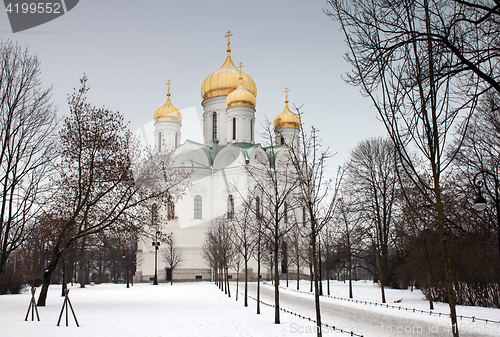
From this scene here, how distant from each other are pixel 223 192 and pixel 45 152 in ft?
86.6

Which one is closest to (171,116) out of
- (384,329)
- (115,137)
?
(115,137)

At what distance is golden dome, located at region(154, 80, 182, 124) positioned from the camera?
47.6 metres

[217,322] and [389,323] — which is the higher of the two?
[217,322]

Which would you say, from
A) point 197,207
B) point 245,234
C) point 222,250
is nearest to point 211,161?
point 197,207

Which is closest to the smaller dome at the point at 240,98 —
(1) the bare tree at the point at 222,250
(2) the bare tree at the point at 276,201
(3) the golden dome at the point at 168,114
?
(3) the golden dome at the point at 168,114

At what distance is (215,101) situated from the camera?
153 feet

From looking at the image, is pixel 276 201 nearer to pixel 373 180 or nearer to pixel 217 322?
pixel 217 322

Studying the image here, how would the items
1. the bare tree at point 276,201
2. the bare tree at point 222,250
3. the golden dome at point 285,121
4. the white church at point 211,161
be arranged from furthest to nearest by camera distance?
1. the golden dome at point 285,121
2. the white church at point 211,161
3. the bare tree at point 222,250
4. the bare tree at point 276,201

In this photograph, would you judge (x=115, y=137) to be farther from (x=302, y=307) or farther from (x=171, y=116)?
(x=171, y=116)

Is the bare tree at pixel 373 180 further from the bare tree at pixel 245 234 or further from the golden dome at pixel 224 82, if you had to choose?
the golden dome at pixel 224 82

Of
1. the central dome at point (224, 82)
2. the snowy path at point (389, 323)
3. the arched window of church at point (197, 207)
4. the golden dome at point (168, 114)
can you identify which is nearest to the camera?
the snowy path at point (389, 323)

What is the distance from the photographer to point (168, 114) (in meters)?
47.7

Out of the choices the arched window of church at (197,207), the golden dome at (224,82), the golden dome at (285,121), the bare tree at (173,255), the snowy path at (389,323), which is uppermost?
the golden dome at (224,82)

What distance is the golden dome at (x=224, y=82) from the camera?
46.2m
